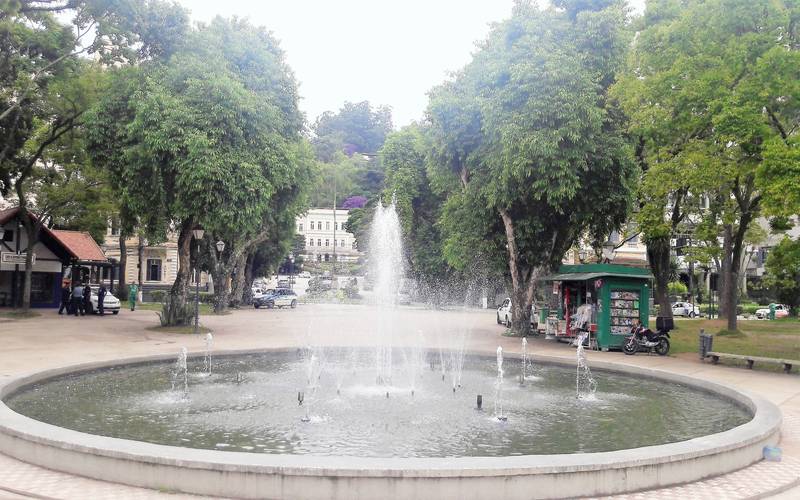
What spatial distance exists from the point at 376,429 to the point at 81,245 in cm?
3969

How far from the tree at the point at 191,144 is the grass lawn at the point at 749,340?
55.7 ft

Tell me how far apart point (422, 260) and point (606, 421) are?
162ft

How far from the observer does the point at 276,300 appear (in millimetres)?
52469

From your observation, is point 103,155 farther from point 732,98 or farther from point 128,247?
point 128,247

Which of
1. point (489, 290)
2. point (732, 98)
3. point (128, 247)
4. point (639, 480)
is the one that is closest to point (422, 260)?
point (489, 290)

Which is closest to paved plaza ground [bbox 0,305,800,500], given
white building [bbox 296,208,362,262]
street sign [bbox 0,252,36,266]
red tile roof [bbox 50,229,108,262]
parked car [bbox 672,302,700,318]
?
street sign [bbox 0,252,36,266]

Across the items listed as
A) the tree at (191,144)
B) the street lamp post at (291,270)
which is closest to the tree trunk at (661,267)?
the tree at (191,144)

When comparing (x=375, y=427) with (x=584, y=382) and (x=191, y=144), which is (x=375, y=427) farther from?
(x=191, y=144)

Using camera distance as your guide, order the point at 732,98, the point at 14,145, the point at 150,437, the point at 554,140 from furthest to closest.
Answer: the point at 14,145 → the point at 554,140 → the point at 732,98 → the point at 150,437

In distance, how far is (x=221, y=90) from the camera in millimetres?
25516

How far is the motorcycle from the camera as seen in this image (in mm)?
21922

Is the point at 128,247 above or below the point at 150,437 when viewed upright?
above

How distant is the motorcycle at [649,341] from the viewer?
21.9 meters

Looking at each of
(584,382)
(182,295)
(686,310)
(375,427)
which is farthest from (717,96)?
(686,310)
